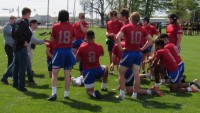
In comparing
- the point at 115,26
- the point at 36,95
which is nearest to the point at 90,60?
the point at 36,95

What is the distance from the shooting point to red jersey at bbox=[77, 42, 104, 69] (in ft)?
28.0

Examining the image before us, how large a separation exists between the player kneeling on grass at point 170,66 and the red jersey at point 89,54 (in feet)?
5.29

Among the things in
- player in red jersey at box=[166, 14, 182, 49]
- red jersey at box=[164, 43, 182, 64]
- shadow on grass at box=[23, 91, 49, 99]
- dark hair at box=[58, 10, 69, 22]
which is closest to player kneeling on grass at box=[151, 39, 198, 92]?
red jersey at box=[164, 43, 182, 64]

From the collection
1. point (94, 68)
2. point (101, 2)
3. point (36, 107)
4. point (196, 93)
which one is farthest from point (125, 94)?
point (101, 2)

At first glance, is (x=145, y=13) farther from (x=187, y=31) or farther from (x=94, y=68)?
(x=94, y=68)

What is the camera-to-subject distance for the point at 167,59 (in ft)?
30.3

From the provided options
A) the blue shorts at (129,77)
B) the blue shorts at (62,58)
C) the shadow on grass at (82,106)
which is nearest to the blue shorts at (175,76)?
the blue shorts at (129,77)

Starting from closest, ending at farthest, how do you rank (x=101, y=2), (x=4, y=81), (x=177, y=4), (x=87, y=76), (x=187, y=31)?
(x=87, y=76)
(x=4, y=81)
(x=187, y=31)
(x=177, y=4)
(x=101, y=2)

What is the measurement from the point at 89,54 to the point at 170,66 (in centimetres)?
225

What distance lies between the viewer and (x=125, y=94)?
9.05 meters

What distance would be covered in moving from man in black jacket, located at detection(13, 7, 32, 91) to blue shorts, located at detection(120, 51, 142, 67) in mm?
2591

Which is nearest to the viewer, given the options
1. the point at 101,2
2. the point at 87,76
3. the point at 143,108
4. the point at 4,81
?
the point at 143,108

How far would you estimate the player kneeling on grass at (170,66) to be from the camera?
9195 millimetres

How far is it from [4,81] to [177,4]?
76566 mm
